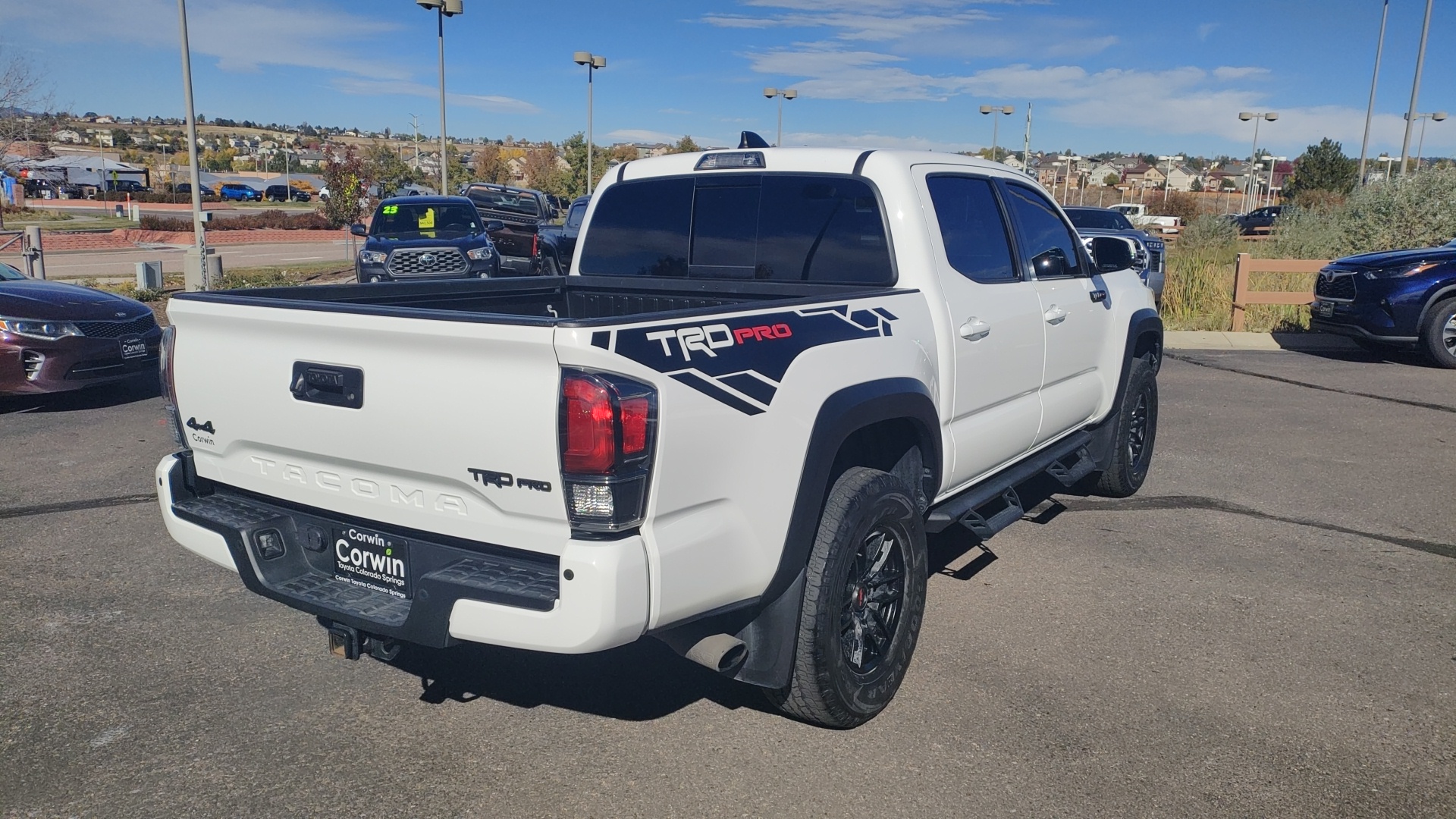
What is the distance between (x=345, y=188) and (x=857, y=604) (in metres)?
28.4

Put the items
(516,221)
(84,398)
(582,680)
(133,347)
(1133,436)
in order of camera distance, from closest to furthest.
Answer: (582,680)
(1133,436)
(133,347)
(84,398)
(516,221)

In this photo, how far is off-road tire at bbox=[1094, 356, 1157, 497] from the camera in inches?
253

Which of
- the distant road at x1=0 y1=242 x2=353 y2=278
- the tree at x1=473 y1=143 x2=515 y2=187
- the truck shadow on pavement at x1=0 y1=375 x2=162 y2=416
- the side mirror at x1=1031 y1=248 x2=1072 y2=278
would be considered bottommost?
the truck shadow on pavement at x1=0 y1=375 x2=162 y2=416

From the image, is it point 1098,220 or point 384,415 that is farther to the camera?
point 1098,220

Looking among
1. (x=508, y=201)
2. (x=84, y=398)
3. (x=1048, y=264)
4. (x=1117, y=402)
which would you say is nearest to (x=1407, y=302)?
(x=1117, y=402)

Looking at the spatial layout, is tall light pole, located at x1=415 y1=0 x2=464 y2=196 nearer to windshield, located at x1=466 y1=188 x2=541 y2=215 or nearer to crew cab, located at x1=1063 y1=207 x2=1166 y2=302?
windshield, located at x1=466 y1=188 x2=541 y2=215

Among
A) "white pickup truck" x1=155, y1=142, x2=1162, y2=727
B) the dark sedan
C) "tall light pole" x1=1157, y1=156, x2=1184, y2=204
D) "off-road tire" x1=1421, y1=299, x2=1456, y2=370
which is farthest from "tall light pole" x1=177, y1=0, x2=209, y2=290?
"tall light pole" x1=1157, y1=156, x2=1184, y2=204

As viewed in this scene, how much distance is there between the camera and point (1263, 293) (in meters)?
16.0

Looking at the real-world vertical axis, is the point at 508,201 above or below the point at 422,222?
above

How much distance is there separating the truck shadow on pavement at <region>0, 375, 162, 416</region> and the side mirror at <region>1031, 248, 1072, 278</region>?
23.0 feet

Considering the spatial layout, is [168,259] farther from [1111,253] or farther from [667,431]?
[667,431]

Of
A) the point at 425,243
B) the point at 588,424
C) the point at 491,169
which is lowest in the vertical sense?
the point at 425,243

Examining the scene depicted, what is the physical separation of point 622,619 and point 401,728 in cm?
135

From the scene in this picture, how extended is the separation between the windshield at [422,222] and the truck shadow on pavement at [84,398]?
6914 millimetres
